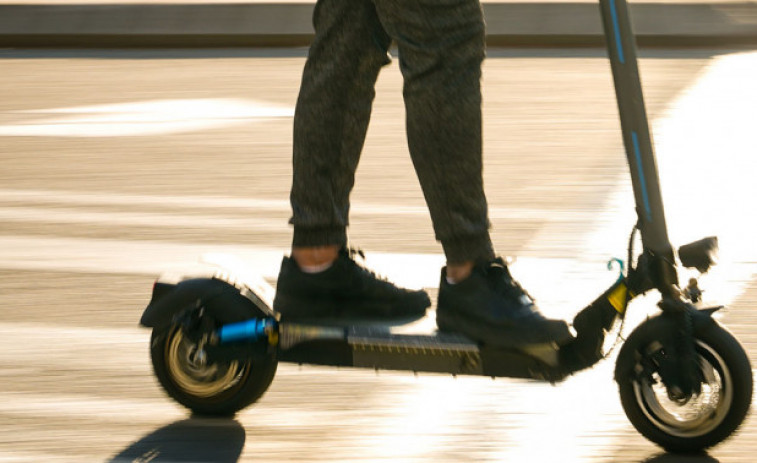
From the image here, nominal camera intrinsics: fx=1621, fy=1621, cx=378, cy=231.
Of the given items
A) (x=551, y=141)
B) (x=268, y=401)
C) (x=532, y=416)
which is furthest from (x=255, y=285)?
(x=551, y=141)

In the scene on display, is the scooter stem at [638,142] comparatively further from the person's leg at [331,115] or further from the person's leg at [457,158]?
the person's leg at [331,115]

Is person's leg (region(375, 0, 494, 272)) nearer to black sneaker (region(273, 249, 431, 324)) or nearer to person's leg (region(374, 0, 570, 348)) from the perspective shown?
person's leg (region(374, 0, 570, 348))

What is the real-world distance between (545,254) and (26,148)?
355cm

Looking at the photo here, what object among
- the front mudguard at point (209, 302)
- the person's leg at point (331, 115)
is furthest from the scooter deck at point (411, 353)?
the person's leg at point (331, 115)

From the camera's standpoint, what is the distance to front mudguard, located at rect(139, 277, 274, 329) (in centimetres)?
388

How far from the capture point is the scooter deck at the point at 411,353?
3662 mm

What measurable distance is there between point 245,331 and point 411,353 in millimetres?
411

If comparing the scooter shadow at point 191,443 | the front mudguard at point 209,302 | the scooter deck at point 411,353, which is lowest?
the scooter shadow at point 191,443

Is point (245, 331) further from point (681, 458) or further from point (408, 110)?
point (681, 458)

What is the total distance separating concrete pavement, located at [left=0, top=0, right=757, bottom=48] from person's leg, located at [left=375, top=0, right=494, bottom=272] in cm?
930

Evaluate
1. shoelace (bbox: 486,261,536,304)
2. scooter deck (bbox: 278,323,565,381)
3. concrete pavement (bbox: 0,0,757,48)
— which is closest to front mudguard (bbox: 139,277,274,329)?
scooter deck (bbox: 278,323,565,381)

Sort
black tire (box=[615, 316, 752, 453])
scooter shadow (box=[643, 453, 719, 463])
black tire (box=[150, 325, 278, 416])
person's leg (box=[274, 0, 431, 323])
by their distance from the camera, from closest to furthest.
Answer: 1. black tire (box=[615, 316, 752, 453])
2. scooter shadow (box=[643, 453, 719, 463])
3. person's leg (box=[274, 0, 431, 323])
4. black tire (box=[150, 325, 278, 416])

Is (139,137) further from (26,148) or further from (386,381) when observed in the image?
(386,381)

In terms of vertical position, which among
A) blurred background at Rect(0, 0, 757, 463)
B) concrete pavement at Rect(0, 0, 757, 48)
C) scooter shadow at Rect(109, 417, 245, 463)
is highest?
scooter shadow at Rect(109, 417, 245, 463)
